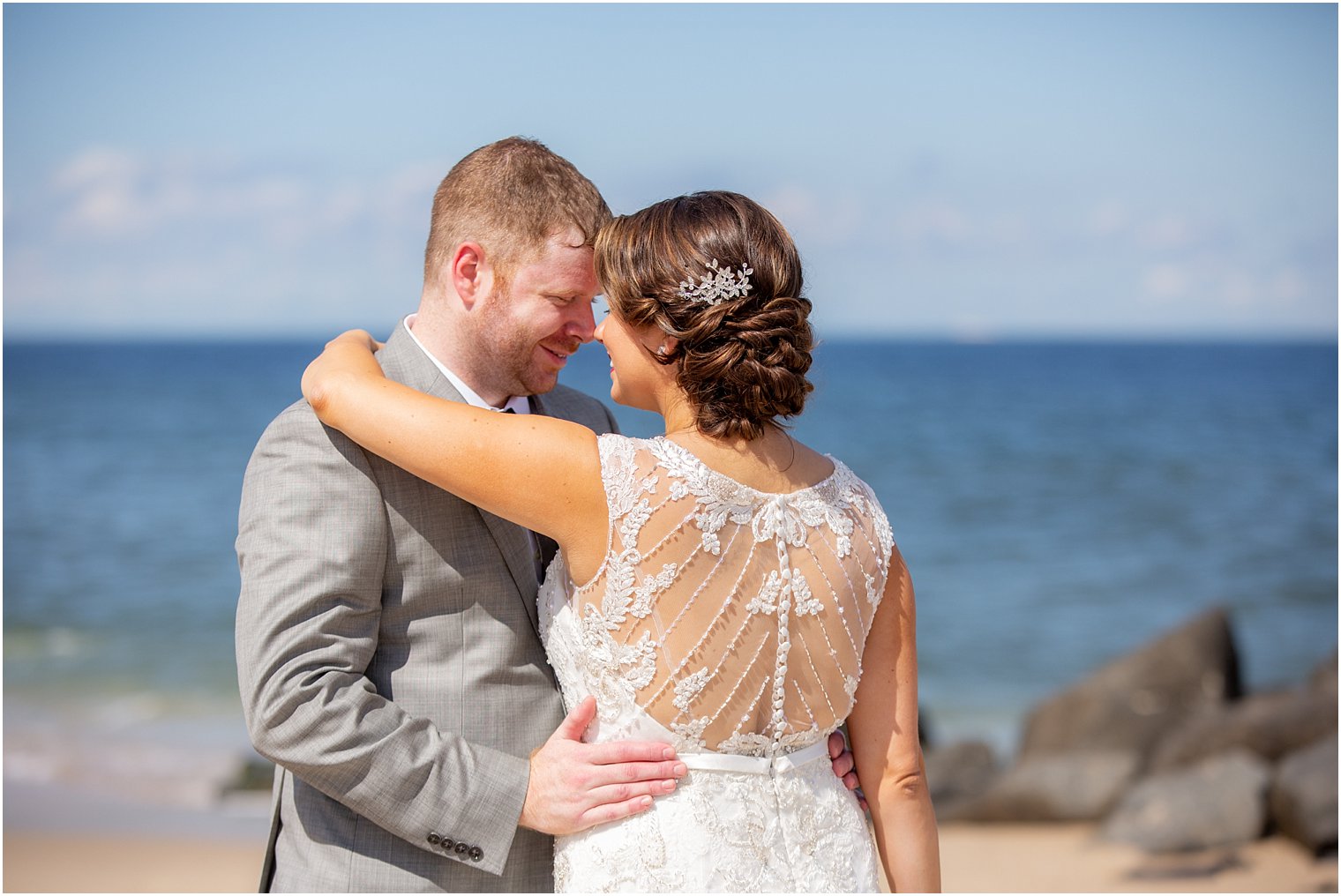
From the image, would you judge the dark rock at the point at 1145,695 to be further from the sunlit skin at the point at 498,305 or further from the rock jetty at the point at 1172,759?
the sunlit skin at the point at 498,305

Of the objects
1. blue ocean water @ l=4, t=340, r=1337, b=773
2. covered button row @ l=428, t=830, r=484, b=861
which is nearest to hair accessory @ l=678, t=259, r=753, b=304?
covered button row @ l=428, t=830, r=484, b=861

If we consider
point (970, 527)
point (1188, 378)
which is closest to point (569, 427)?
point (970, 527)

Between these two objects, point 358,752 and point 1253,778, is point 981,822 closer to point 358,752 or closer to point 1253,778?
point 1253,778

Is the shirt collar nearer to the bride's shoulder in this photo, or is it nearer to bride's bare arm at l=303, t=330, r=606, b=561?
bride's bare arm at l=303, t=330, r=606, b=561

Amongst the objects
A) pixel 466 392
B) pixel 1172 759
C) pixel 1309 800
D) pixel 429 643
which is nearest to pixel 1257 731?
pixel 1172 759

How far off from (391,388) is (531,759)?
84 cm

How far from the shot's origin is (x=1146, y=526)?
23844 mm

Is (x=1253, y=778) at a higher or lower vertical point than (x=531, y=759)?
higher

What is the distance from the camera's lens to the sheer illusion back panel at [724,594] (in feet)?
7.68

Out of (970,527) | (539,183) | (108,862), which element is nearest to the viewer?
(539,183)

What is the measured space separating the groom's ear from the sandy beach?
18.7 feet

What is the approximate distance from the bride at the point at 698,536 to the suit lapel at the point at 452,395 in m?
0.12

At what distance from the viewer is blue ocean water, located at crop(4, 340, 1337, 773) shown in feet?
50.0

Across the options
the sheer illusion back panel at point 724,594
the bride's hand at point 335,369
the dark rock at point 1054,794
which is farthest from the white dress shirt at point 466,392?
the dark rock at point 1054,794
